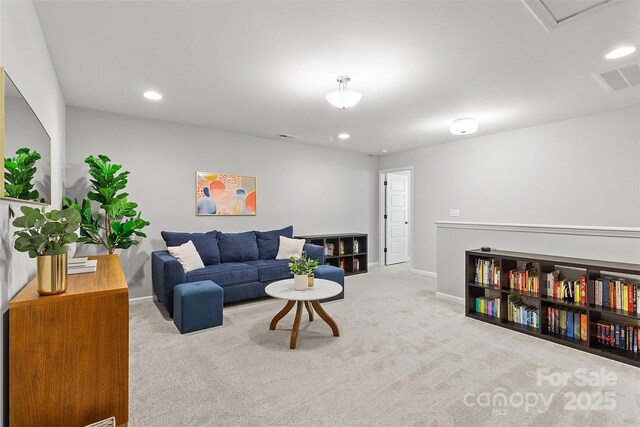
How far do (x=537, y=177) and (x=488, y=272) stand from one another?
6.73ft

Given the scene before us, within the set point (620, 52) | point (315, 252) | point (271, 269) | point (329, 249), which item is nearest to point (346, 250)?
point (329, 249)

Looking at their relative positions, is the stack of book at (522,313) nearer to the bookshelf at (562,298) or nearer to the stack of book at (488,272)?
the bookshelf at (562,298)

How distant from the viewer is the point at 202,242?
441 centimetres

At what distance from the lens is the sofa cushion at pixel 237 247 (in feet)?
15.1

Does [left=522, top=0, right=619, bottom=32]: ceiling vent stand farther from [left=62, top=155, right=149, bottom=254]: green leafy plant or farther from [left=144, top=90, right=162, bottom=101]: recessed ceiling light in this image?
[left=62, top=155, right=149, bottom=254]: green leafy plant

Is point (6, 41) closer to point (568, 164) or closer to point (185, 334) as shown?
point (185, 334)

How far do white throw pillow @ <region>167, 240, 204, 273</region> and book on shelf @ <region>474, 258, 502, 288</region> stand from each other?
11.3 feet

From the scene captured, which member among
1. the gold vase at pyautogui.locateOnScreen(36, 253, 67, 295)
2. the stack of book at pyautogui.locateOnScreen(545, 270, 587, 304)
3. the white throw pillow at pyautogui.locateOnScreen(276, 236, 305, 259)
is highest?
the gold vase at pyautogui.locateOnScreen(36, 253, 67, 295)

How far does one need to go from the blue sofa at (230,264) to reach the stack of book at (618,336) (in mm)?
2766

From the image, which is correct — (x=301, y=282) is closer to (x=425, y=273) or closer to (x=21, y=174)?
(x=21, y=174)

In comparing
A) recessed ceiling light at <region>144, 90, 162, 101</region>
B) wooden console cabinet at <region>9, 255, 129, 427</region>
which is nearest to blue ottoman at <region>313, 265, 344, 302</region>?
recessed ceiling light at <region>144, 90, 162, 101</region>

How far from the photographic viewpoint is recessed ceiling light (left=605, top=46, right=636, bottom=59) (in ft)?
7.99

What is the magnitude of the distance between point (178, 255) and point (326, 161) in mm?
3452

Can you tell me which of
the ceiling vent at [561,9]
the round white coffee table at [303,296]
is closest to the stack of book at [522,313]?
the round white coffee table at [303,296]
